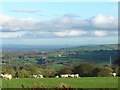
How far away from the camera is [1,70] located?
49.3 ft

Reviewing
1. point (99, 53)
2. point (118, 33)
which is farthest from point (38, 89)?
point (99, 53)

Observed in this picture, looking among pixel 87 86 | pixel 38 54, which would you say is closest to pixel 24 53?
pixel 38 54

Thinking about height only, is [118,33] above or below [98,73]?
above

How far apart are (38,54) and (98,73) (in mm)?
10160

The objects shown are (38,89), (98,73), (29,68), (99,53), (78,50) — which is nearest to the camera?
(38,89)

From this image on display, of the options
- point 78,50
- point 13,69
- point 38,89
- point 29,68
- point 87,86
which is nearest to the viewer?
point 38,89

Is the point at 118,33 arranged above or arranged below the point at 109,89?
above

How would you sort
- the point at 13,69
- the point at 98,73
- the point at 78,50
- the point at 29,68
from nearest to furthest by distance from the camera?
the point at 98,73, the point at 13,69, the point at 29,68, the point at 78,50

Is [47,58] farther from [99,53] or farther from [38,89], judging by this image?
[38,89]

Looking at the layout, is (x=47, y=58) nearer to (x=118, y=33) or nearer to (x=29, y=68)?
(x=29, y=68)

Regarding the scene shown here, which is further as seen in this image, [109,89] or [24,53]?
[24,53]

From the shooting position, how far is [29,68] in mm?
17516

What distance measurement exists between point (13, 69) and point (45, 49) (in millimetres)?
7911

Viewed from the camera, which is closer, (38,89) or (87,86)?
(38,89)
